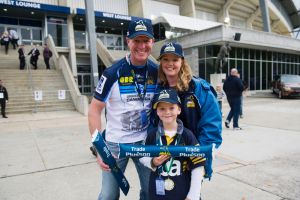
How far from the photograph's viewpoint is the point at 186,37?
22.6 m

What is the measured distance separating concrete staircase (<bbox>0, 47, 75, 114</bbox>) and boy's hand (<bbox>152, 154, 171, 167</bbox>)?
13.6 metres

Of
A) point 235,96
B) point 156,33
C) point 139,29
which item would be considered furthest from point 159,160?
point 156,33

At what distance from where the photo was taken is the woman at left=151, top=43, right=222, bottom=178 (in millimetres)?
2102

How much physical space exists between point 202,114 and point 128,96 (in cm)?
65

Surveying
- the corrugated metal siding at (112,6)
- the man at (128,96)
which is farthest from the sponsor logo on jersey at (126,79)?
the corrugated metal siding at (112,6)

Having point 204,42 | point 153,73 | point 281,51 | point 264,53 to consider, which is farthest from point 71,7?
point 153,73

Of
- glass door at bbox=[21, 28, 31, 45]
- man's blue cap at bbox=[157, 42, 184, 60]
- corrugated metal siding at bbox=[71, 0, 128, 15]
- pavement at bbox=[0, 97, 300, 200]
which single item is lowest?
pavement at bbox=[0, 97, 300, 200]

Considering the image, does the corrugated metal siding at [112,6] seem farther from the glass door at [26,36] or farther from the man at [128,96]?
the man at [128,96]

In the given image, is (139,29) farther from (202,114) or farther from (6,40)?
(6,40)

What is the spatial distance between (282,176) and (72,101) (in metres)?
13.3

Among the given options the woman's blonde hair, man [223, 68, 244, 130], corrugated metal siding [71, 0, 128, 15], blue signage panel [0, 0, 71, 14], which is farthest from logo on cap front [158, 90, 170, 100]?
corrugated metal siding [71, 0, 128, 15]

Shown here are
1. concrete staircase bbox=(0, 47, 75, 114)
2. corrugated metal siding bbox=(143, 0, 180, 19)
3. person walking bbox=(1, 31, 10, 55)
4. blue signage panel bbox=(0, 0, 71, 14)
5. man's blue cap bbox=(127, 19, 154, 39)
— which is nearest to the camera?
man's blue cap bbox=(127, 19, 154, 39)

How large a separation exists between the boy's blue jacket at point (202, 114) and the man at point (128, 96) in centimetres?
39

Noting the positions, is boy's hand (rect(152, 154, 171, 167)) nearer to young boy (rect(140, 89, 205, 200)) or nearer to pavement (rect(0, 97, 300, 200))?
young boy (rect(140, 89, 205, 200))
